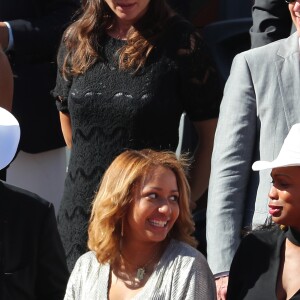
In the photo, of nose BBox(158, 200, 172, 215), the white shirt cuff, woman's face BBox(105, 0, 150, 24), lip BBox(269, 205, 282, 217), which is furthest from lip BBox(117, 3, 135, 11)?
lip BBox(269, 205, 282, 217)

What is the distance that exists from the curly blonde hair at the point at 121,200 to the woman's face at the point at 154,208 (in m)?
0.02

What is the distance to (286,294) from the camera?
3.35 metres

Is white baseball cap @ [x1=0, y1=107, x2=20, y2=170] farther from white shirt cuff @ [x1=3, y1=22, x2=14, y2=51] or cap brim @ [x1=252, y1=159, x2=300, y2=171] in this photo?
white shirt cuff @ [x1=3, y1=22, x2=14, y2=51]

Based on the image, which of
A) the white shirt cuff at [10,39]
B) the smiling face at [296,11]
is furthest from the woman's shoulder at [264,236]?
the white shirt cuff at [10,39]

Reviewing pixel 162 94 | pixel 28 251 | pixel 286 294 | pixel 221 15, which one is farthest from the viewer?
pixel 221 15

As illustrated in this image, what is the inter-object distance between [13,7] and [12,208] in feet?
4.51

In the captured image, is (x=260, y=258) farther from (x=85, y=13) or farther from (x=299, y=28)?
(x=85, y=13)

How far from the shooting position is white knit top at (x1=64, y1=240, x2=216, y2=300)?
3.54 metres

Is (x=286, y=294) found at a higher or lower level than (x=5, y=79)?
lower

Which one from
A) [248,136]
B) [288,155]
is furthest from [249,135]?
[288,155]

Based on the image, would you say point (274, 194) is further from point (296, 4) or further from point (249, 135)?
point (296, 4)

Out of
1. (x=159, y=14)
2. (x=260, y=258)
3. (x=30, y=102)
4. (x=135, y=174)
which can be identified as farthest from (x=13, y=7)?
(x=260, y=258)

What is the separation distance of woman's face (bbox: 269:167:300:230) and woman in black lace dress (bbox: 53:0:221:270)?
0.81m

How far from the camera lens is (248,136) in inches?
151
